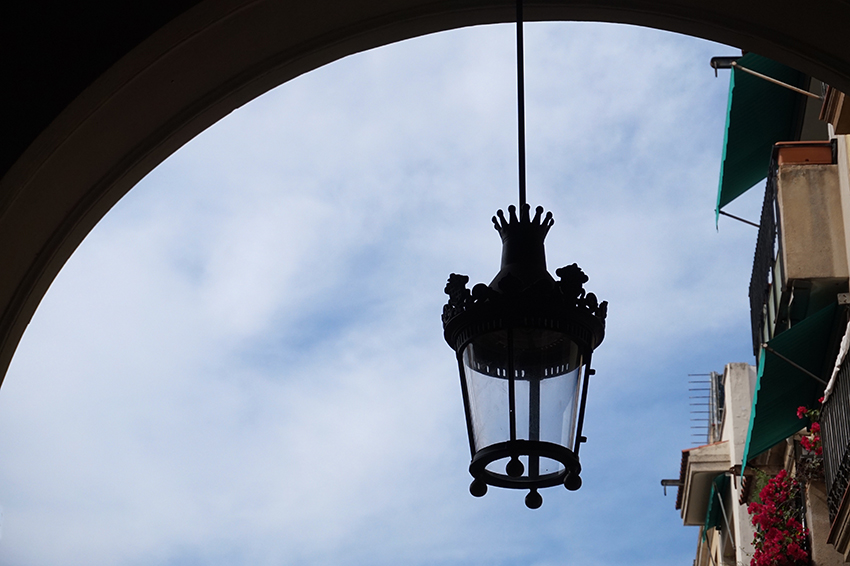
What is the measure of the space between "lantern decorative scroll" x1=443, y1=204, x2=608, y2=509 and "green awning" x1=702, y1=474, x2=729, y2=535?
1676cm

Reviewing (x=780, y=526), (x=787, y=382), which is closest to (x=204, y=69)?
(x=787, y=382)

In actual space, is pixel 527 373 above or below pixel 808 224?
below

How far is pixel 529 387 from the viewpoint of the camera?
11.4 feet

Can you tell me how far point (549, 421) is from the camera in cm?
345

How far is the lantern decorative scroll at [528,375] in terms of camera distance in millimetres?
3447

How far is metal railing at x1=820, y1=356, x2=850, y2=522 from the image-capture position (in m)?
9.26

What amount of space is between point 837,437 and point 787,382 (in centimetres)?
174

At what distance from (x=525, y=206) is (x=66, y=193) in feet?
5.58

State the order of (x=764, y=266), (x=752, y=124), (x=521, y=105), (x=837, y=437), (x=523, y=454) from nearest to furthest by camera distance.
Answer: (x=523, y=454) → (x=521, y=105) → (x=837, y=437) → (x=752, y=124) → (x=764, y=266)

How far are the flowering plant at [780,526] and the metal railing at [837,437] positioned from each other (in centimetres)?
190

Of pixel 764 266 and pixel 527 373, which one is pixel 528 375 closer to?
pixel 527 373

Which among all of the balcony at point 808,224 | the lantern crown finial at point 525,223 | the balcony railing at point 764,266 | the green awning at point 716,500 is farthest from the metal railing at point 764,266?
the lantern crown finial at point 525,223

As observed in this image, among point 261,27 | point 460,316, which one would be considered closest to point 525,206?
point 460,316

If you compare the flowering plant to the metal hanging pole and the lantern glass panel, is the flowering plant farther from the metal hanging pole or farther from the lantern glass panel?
the metal hanging pole
